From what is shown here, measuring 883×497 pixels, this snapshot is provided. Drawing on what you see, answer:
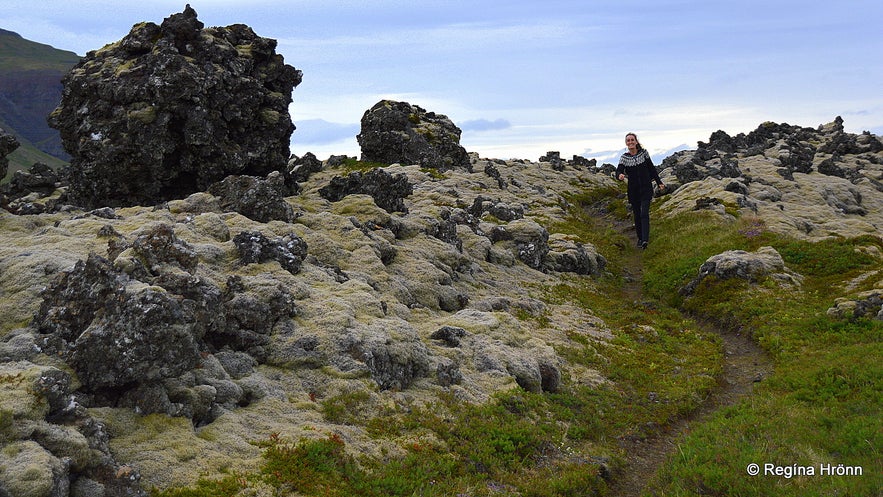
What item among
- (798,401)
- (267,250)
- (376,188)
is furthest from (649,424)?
(376,188)

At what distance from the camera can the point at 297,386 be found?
18.5m

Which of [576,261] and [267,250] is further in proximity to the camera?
[576,261]

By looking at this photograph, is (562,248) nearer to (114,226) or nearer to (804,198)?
(114,226)

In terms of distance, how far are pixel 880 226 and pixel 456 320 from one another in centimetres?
5578

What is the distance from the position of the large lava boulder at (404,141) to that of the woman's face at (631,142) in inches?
1636

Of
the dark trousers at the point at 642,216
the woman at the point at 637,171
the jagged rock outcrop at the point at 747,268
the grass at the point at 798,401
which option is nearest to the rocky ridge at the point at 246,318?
the jagged rock outcrop at the point at 747,268

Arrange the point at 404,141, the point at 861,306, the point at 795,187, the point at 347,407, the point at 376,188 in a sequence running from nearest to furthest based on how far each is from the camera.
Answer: the point at 347,407 → the point at 861,306 → the point at 376,188 → the point at 795,187 → the point at 404,141

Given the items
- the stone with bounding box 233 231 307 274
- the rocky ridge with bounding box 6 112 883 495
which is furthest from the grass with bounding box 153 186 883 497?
the stone with bounding box 233 231 307 274

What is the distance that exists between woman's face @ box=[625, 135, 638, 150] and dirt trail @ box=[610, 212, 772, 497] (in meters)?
16.2

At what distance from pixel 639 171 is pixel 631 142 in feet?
8.59

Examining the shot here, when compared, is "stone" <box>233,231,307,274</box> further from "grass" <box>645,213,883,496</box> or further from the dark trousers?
the dark trousers

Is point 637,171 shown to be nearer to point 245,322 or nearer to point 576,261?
point 576,261

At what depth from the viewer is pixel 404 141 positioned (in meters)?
84.2

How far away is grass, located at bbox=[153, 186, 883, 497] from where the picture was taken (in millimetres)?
14875
